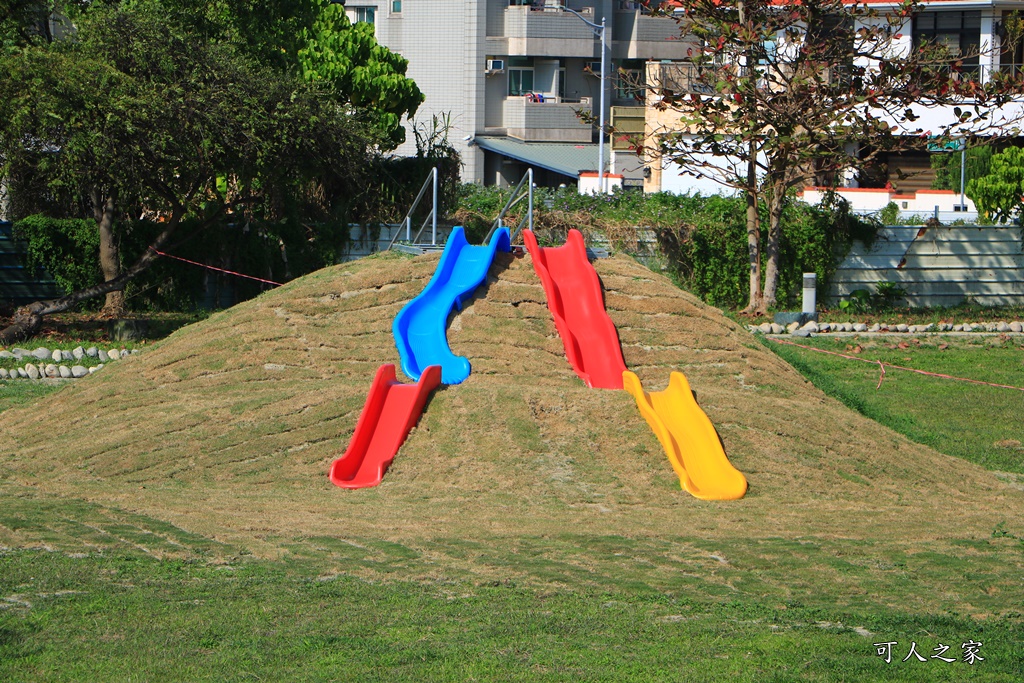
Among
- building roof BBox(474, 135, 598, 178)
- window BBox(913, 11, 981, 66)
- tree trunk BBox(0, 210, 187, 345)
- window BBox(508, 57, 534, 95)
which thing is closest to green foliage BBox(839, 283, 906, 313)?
window BBox(913, 11, 981, 66)

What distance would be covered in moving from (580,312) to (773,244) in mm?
10232

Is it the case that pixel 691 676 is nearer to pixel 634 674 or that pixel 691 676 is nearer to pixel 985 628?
pixel 634 674

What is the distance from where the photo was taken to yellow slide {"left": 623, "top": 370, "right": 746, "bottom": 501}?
10.5m

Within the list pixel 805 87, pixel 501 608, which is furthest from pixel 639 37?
pixel 501 608

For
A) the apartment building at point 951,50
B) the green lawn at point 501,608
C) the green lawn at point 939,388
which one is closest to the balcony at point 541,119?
the apartment building at point 951,50

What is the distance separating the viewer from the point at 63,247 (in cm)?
2098

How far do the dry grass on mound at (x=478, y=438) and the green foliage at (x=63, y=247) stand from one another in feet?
23.4

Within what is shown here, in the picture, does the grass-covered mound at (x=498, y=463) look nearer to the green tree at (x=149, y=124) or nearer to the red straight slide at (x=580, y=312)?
the red straight slide at (x=580, y=312)

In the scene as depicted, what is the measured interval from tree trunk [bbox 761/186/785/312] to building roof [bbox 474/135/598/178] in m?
15.8

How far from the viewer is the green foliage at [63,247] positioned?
20797mm

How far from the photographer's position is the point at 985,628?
6727mm

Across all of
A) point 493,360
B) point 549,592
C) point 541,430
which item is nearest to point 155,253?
point 493,360

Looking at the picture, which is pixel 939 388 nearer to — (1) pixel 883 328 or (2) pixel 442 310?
(1) pixel 883 328

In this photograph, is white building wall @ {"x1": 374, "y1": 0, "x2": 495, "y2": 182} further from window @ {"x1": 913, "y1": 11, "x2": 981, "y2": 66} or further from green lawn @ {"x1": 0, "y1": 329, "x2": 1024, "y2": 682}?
green lawn @ {"x1": 0, "y1": 329, "x2": 1024, "y2": 682}
